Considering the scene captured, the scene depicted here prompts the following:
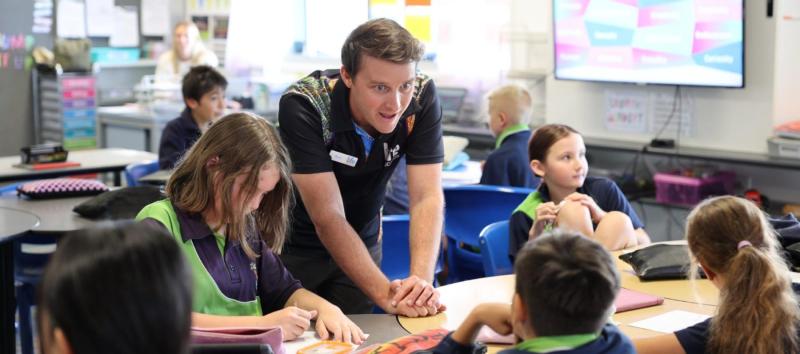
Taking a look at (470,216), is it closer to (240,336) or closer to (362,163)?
(362,163)

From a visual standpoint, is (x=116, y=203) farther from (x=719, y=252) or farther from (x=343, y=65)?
(x=719, y=252)

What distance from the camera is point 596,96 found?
19.3 feet

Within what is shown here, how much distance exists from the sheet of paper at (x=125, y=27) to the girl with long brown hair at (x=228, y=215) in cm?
700

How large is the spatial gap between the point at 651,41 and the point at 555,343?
4202 mm

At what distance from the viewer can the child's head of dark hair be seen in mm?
3248

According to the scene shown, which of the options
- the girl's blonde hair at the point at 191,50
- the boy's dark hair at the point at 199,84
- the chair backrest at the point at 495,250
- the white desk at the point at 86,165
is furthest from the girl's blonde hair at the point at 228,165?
the girl's blonde hair at the point at 191,50

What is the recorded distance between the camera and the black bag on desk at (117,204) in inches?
140

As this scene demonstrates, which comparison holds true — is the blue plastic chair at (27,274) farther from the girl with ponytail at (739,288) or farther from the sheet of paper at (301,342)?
the girl with ponytail at (739,288)

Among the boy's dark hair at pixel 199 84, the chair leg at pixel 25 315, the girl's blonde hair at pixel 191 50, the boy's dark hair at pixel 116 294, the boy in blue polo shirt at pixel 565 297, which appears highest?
the girl's blonde hair at pixel 191 50

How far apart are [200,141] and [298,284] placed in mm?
451

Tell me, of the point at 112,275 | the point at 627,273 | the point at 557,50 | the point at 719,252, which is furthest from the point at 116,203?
the point at 557,50

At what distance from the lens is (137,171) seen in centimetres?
464

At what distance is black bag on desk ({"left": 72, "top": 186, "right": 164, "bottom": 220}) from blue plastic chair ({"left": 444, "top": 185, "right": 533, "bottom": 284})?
1.21 metres

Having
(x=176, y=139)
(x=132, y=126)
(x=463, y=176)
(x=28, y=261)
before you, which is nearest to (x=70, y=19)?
(x=132, y=126)
